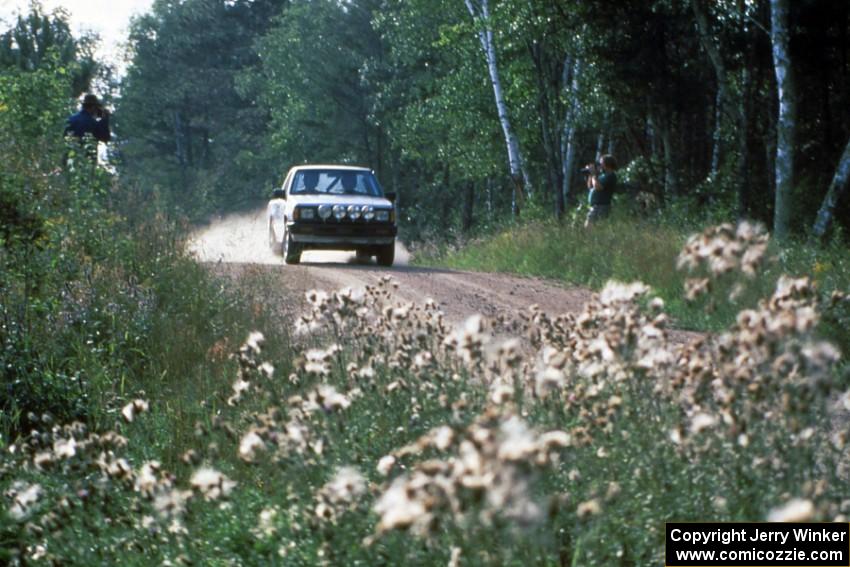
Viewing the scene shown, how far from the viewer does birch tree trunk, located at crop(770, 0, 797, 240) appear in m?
18.7

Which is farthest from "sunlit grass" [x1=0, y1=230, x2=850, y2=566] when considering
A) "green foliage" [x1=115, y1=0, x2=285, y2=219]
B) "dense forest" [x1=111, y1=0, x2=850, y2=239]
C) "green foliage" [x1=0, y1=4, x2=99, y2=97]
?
"green foliage" [x1=115, y1=0, x2=285, y2=219]

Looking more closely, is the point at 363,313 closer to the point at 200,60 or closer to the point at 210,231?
the point at 210,231

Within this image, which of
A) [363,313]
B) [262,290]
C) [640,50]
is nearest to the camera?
[363,313]

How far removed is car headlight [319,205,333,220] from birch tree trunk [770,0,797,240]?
707 cm

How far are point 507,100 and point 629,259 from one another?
15.1m

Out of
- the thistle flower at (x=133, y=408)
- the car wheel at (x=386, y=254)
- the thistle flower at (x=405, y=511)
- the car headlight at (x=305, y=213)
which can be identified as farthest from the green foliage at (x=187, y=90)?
the thistle flower at (x=405, y=511)

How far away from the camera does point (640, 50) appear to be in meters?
24.1

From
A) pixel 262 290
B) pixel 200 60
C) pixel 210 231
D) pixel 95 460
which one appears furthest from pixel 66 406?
pixel 200 60

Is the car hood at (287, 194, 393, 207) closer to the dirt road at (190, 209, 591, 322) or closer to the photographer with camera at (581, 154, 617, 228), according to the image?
the dirt road at (190, 209, 591, 322)

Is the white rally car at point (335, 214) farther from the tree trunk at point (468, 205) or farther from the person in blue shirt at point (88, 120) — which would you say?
the tree trunk at point (468, 205)

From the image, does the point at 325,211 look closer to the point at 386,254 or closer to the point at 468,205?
the point at 386,254

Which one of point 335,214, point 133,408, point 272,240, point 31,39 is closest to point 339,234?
point 335,214

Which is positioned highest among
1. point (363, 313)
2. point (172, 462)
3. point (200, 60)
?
point (200, 60)

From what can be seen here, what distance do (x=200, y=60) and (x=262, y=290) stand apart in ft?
180
